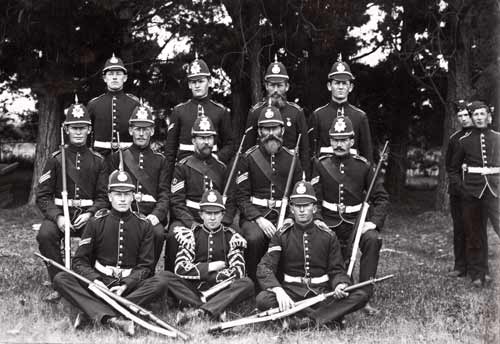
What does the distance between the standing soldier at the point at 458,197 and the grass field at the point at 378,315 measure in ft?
0.77

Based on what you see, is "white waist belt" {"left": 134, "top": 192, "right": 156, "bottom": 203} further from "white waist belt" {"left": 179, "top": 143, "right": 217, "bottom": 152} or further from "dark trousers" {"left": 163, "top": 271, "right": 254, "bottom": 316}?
"dark trousers" {"left": 163, "top": 271, "right": 254, "bottom": 316}

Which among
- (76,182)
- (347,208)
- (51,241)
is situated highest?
(76,182)

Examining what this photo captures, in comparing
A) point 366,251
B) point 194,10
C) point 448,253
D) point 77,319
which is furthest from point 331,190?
point 194,10

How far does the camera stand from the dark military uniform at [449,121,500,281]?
721 centimetres

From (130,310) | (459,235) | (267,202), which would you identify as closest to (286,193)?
(267,202)

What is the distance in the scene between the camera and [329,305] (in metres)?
5.53

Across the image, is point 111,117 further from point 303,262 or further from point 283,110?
point 303,262

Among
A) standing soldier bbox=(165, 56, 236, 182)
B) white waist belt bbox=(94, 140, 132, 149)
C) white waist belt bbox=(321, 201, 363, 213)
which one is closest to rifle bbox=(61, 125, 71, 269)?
white waist belt bbox=(94, 140, 132, 149)

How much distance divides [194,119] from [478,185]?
299cm

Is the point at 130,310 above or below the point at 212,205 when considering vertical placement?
below

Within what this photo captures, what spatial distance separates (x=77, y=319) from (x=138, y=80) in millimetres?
8577

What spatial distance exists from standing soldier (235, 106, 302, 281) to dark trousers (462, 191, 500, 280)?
1.95 m

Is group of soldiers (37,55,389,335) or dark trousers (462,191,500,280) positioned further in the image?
dark trousers (462,191,500,280)

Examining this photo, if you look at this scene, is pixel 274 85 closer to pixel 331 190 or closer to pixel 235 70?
pixel 331 190
